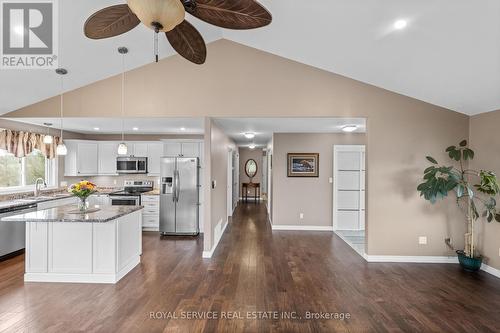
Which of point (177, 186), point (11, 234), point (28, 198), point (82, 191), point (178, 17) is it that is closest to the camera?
point (178, 17)

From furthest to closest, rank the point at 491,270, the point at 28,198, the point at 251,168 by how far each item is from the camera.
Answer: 1. the point at 251,168
2. the point at 28,198
3. the point at 491,270

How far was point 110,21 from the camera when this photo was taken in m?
1.78

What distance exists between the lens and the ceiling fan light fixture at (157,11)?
1.34 metres

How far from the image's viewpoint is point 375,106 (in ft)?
13.6

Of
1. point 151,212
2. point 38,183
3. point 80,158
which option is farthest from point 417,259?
point 38,183

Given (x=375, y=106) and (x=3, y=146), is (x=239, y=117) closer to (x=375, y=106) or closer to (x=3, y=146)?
(x=375, y=106)

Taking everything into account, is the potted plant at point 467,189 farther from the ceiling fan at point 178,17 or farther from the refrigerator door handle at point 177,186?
the refrigerator door handle at point 177,186

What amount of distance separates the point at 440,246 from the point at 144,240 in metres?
5.29

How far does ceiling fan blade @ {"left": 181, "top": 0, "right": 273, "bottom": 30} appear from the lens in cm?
157

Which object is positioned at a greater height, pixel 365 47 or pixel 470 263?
pixel 365 47

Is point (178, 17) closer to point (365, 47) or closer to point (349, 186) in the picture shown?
point (365, 47)

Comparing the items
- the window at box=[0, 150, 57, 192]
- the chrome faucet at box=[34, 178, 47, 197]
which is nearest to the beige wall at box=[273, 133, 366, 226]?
the chrome faucet at box=[34, 178, 47, 197]

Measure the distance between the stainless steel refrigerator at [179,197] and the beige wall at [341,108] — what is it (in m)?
1.63

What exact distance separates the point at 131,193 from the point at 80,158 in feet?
4.99
